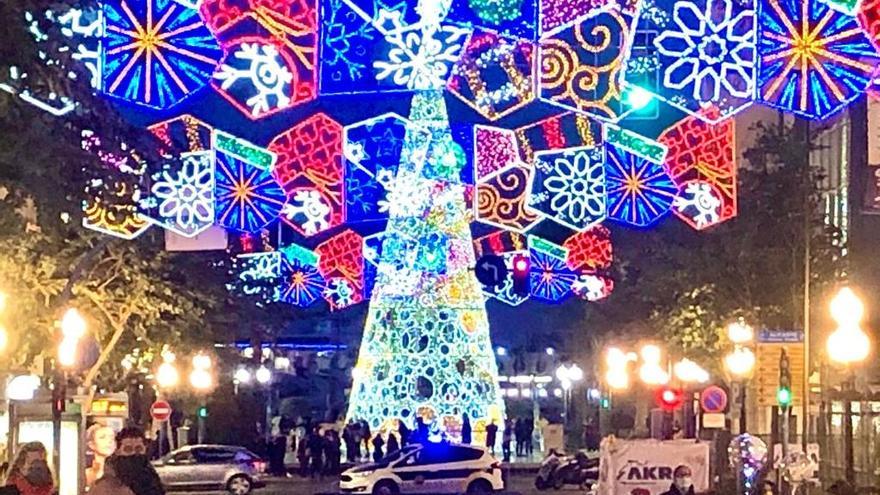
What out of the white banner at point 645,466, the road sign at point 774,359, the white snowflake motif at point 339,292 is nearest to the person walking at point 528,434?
the white snowflake motif at point 339,292

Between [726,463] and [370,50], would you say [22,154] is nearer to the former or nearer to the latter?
[370,50]

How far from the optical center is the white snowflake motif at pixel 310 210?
3538 cm

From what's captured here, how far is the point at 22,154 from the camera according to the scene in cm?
1533

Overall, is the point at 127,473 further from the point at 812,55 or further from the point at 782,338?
A: the point at 782,338

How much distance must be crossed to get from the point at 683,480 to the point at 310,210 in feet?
47.9

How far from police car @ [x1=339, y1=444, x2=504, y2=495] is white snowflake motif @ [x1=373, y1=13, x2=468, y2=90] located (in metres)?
18.6

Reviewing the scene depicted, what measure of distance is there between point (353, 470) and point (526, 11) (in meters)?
22.4

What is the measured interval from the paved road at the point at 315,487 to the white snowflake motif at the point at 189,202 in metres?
19.1

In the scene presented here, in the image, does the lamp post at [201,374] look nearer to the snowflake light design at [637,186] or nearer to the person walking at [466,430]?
the person walking at [466,430]

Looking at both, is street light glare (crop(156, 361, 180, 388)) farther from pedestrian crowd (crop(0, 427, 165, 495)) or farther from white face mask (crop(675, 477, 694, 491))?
pedestrian crowd (crop(0, 427, 165, 495))

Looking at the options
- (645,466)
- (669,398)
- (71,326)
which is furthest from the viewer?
(669,398)

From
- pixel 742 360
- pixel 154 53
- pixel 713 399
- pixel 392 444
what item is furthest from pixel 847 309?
pixel 392 444

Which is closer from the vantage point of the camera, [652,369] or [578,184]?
[578,184]

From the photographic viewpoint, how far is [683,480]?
74.6 feet
